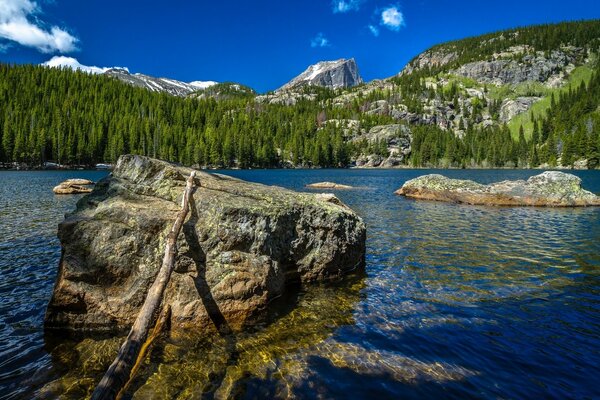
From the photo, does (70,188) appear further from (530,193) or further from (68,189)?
(530,193)

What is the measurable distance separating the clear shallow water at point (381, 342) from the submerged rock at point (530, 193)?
2067 cm

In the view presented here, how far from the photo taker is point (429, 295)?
35.2 feet

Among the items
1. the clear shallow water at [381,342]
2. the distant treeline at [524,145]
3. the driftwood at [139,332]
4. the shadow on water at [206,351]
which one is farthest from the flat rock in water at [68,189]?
the distant treeline at [524,145]

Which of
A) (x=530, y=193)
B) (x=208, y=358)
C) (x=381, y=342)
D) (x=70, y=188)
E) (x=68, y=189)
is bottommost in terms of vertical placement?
(x=208, y=358)

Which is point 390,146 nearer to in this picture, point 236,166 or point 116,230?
point 236,166

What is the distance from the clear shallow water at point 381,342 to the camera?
6.23 meters

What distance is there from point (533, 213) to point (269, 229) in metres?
27.6

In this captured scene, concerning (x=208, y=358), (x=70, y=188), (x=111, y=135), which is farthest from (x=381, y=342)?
(x=111, y=135)

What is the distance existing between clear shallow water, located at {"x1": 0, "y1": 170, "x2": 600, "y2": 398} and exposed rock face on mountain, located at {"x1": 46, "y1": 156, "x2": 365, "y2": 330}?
0.71 m

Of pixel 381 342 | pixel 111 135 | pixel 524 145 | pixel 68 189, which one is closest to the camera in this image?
pixel 381 342

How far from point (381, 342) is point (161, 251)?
6003mm

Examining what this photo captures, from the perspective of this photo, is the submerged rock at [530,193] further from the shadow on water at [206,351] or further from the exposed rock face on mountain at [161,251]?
the exposed rock face on mountain at [161,251]

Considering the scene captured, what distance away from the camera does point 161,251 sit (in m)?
8.87

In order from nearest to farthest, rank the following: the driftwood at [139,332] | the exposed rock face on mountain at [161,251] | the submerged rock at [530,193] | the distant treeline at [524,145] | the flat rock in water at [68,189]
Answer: the driftwood at [139,332], the exposed rock face on mountain at [161,251], the submerged rock at [530,193], the flat rock in water at [68,189], the distant treeline at [524,145]
